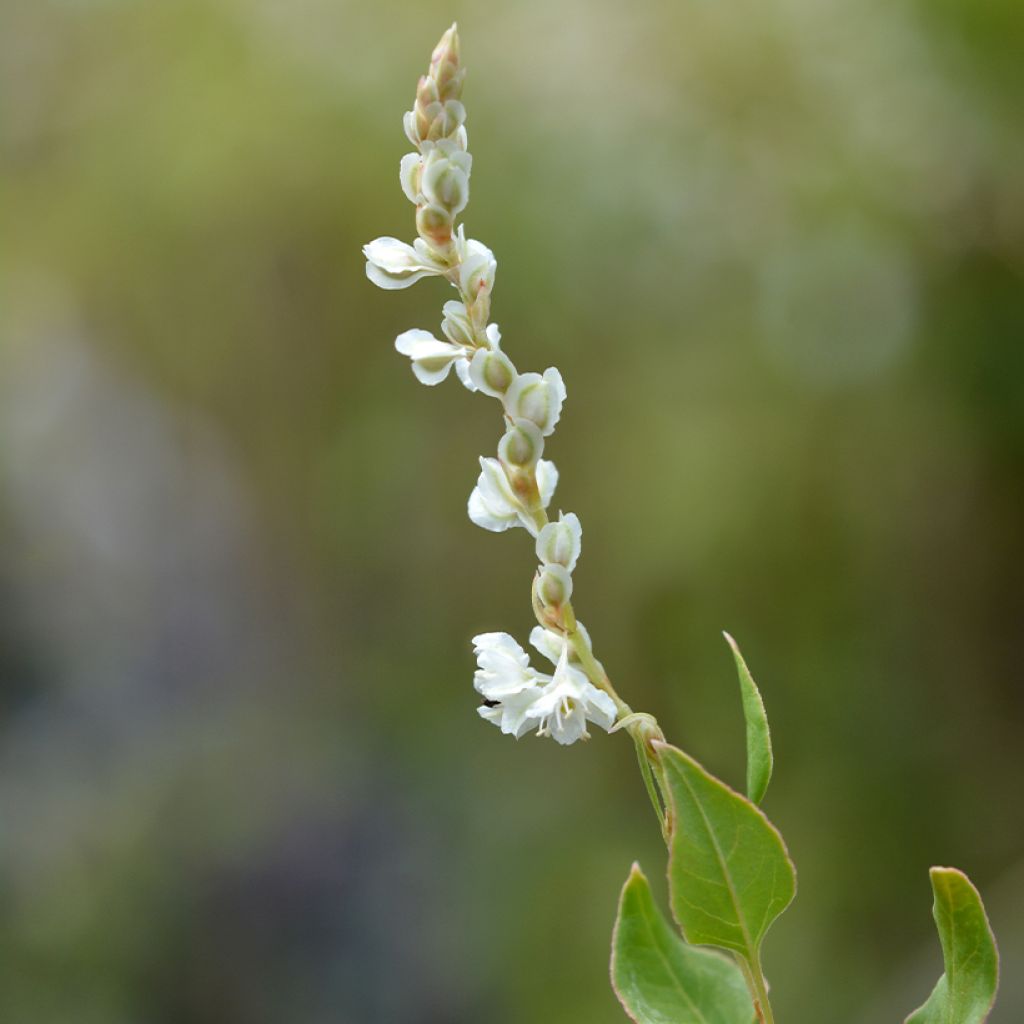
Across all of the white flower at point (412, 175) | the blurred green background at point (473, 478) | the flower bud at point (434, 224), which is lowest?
the blurred green background at point (473, 478)

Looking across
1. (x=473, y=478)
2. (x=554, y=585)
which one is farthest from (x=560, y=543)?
(x=473, y=478)

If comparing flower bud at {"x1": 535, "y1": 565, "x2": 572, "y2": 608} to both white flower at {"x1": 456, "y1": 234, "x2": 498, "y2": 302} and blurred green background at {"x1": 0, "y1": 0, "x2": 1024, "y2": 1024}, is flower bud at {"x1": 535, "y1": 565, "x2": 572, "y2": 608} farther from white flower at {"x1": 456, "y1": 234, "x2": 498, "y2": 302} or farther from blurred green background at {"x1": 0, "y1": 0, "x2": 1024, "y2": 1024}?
blurred green background at {"x1": 0, "y1": 0, "x2": 1024, "y2": 1024}

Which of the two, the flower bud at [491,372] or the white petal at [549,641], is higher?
the flower bud at [491,372]

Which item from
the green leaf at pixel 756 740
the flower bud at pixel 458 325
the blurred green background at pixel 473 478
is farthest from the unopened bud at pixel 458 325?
the blurred green background at pixel 473 478

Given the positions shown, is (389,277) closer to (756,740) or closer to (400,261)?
(400,261)

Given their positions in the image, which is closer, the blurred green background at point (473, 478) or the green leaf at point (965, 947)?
the green leaf at point (965, 947)

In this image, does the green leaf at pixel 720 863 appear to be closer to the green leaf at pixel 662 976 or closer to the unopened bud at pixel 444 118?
the green leaf at pixel 662 976

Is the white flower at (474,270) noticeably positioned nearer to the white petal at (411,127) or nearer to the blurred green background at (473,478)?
the white petal at (411,127)

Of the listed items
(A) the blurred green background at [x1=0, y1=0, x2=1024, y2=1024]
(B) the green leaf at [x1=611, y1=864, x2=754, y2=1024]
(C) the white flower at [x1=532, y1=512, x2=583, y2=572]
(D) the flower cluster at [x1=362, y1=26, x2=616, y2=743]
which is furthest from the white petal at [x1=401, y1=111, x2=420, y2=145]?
(A) the blurred green background at [x1=0, y1=0, x2=1024, y2=1024]
